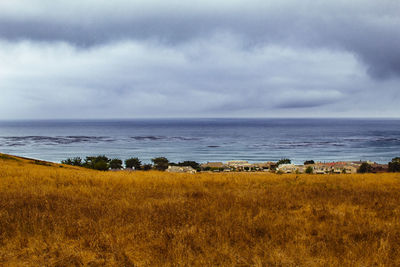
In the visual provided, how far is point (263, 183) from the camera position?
13398 millimetres

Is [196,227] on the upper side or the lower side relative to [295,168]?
upper

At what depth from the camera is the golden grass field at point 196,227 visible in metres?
5.21

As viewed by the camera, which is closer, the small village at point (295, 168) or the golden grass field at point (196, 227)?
the golden grass field at point (196, 227)

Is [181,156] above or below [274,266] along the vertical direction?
below

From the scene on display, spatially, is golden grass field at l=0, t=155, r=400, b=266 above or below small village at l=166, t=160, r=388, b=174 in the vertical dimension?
above

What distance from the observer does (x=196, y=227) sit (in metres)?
6.62

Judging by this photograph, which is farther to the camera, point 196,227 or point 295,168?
point 295,168

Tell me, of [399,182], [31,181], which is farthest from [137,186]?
[399,182]

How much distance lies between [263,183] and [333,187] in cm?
312

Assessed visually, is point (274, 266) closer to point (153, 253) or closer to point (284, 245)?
point (284, 245)

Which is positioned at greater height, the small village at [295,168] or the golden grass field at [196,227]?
the golden grass field at [196,227]

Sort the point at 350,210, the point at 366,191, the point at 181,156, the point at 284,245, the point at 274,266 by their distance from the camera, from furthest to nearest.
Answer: the point at 181,156 < the point at 366,191 < the point at 350,210 < the point at 284,245 < the point at 274,266

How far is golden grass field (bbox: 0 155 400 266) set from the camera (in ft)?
17.1

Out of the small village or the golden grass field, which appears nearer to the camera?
the golden grass field
